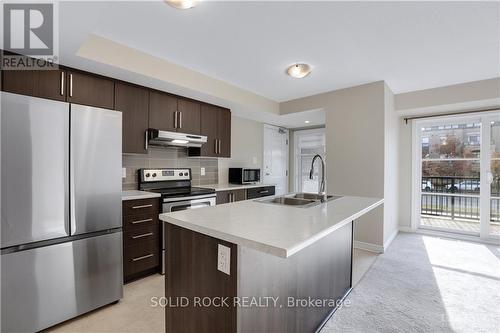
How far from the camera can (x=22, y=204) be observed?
1561 mm

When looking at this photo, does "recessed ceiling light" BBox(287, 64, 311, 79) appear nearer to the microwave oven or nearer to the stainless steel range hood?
the stainless steel range hood

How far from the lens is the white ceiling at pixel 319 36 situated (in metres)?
1.78

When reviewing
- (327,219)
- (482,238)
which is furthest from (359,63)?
(482,238)

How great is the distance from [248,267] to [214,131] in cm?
280

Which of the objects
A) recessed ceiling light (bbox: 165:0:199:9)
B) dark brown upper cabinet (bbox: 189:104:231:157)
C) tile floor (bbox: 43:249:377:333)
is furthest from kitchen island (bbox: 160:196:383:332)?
dark brown upper cabinet (bbox: 189:104:231:157)

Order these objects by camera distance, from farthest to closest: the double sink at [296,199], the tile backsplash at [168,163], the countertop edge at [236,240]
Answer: the tile backsplash at [168,163]
the double sink at [296,199]
the countertop edge at [236,240]

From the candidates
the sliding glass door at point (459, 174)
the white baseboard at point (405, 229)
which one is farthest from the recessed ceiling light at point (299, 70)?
the white baseboard at point (405, 229)

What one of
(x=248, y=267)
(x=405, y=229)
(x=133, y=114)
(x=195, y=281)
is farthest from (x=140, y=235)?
(x=405, y=229)

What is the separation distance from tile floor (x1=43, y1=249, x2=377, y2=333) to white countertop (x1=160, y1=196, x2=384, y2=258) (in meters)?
1.04

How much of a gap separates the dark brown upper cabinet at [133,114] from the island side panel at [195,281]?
5.33 ft

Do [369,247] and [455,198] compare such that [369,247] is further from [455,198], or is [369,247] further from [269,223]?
[269,223]

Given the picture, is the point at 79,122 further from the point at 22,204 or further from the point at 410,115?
the point at 410,115

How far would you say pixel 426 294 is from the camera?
7.23 feet

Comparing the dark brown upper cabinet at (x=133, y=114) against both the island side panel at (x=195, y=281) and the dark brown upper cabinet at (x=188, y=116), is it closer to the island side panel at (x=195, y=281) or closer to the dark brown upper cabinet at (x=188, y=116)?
the dark brown upper cabinet at (x=188, y=116)
